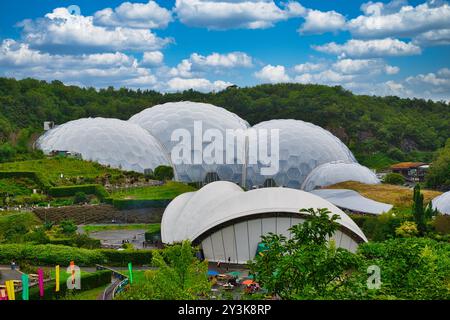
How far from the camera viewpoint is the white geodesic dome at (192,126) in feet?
213

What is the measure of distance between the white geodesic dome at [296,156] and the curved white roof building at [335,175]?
1147mm

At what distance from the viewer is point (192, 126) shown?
67.6 metres

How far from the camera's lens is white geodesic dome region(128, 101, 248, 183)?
65000mm

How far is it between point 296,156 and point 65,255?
36.5 m

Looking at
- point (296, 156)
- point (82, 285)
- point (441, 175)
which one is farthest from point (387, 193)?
point (82, 285)

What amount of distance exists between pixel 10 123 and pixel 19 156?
35987mm

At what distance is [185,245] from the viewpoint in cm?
1878

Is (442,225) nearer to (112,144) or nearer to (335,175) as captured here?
(335,175)

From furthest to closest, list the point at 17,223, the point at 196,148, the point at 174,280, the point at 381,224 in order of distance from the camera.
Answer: the point at 196,148 → the point at 381,224 → the point at 17,223 → the point at 174,280

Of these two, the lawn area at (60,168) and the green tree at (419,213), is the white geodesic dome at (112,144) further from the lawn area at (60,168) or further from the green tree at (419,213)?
the green tree at (419,213)

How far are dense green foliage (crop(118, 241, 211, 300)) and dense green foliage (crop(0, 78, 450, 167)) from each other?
7481cm

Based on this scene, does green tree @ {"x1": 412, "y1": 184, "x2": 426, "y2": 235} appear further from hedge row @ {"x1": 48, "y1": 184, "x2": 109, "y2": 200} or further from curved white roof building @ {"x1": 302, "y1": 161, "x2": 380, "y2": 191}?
curved white roof building @ {"x1": 302, "y1": 161, "x2": 380, "y2": 191}

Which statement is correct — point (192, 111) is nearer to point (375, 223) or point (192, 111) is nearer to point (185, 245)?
point (375, 223)
